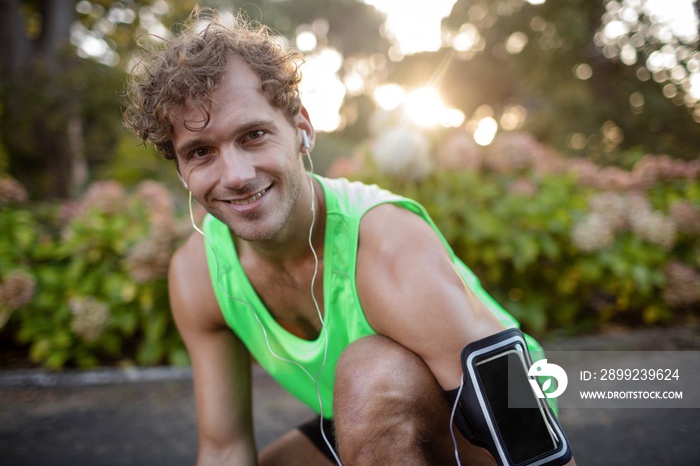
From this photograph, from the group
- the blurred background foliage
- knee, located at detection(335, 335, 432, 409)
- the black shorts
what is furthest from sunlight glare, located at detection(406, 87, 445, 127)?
knee, located at detection(335, 335, 432, 409)

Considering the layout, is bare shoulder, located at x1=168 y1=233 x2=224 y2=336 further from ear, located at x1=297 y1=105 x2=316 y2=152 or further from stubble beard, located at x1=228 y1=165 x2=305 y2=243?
ear, located at x1=297 y1=105 x2=316 y2=152

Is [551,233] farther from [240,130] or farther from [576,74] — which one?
[576,74]

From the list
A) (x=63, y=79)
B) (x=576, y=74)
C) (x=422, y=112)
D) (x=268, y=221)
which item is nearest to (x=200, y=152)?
(x=268, y=221)

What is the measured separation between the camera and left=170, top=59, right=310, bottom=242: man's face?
5.11 feet

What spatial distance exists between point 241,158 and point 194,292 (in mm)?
620

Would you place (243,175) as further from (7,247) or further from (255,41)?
(7,247)

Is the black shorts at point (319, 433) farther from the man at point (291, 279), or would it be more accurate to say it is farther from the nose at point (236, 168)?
the nose at point (236, 168)

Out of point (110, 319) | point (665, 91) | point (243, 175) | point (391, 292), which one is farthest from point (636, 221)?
point (665, 91)

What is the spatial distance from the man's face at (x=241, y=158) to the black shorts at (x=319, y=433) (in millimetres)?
889

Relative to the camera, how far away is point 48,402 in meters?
3.06

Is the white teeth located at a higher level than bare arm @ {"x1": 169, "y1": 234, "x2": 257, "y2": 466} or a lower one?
higher

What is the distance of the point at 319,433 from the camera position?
2.06 meters

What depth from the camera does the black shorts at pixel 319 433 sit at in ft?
6.46

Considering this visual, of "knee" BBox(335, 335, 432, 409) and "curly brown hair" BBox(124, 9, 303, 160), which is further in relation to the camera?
"curly brown hair" BBox(124, 9, 303, 160)
